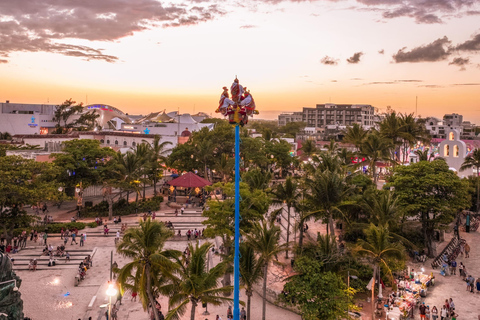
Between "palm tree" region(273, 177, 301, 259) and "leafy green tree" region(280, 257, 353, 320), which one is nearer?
"leafy green tree" region(280, 257, 353, 320)

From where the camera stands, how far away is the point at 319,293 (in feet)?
52.4

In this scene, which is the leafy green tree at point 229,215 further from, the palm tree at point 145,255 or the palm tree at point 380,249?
the palm tree at point 380,249

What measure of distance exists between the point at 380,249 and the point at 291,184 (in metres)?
8.62

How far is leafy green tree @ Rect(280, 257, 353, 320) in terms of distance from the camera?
15.8 metres

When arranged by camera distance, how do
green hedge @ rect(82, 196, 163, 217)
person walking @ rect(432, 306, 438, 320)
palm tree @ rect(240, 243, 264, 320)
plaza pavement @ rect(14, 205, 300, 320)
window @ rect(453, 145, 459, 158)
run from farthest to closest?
window @ rect(453, 145, 459, 158) → green hedge @ rect(82, 196, 163, 217) → plaza pavement @ rect(14, 205, 300, 320) → person walking @ rect(432, 306, 438, 320) → palm tree @ rect(240, 243, 264, 320)

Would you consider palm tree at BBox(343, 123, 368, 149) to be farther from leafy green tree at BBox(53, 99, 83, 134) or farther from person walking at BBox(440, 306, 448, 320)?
leafy green tree at BBox(53, 99, 83, 134)

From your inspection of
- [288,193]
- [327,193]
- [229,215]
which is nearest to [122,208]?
[288,193]

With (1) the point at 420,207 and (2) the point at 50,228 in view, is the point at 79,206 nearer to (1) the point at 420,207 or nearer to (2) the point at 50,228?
(2) the point at 50,228

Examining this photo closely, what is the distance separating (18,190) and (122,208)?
12021 millimetres

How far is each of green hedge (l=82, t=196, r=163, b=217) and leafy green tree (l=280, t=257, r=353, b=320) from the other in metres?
25.1

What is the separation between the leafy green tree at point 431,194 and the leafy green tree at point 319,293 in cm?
1526

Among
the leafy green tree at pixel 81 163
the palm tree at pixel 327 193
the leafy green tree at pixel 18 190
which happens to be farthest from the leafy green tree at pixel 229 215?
the leafy green tree at pixel 81 163

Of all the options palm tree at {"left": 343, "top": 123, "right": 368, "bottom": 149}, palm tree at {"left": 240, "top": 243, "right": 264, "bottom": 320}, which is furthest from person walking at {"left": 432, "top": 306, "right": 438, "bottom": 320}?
palm tree at {"left": 343, "top": 123, "right": 368, "bottom": 149}

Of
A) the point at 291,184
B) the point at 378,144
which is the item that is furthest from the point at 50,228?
the point at 378,144
